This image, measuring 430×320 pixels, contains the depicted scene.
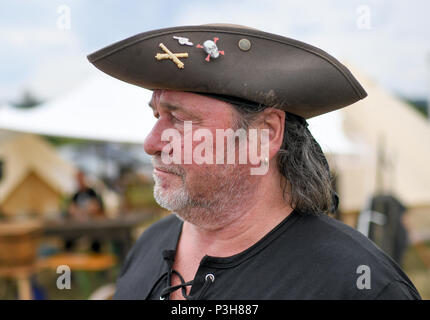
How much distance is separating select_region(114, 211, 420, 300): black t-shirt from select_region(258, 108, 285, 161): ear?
23 cm

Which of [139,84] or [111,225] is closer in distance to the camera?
[139,84]

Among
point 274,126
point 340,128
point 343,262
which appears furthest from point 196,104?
point 340,128

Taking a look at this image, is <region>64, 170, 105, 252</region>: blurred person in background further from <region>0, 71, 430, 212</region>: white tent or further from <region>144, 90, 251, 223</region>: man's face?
<region>144, 90, 251, 223</region>: man's face

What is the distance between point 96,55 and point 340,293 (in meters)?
1.02

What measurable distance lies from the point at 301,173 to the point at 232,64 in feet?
1.43

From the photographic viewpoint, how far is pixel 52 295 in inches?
235

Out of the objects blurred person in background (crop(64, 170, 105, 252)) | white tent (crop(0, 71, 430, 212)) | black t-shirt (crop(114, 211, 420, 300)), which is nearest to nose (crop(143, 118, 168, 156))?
black t-shirt (crop(114, 211, 420, 300))

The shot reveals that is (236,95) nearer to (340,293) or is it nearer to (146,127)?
(340,293)

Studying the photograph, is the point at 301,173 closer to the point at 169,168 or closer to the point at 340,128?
the point at 169,168

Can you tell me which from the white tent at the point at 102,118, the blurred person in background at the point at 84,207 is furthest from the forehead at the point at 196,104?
the blurred person in background at the point at 84,207

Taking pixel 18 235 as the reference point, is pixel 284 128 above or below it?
above

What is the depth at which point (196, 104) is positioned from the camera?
144cm

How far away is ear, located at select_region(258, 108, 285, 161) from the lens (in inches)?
59.5

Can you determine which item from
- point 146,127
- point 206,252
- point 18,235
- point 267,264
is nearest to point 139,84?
point 206,252
